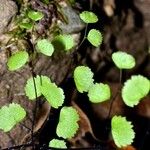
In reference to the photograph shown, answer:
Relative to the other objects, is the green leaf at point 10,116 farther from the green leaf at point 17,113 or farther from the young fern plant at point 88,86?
the young fern plant at point 88,86

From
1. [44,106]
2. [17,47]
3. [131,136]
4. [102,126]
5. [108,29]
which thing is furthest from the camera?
[108,29]

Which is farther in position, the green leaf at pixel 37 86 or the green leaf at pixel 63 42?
the green leaf at pixel 63 42

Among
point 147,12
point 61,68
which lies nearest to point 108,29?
point 147,12

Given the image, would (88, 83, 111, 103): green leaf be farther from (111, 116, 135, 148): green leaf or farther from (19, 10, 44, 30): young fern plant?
(19, 10, 44, 30): young fern plant

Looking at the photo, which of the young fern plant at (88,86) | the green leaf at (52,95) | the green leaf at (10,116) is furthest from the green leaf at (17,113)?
the young fern plant at (88,86)

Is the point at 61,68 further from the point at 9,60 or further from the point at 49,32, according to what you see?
the point at 9,60

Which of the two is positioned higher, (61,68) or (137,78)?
(137,78)

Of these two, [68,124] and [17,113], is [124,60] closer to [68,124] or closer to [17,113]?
[68,124]
